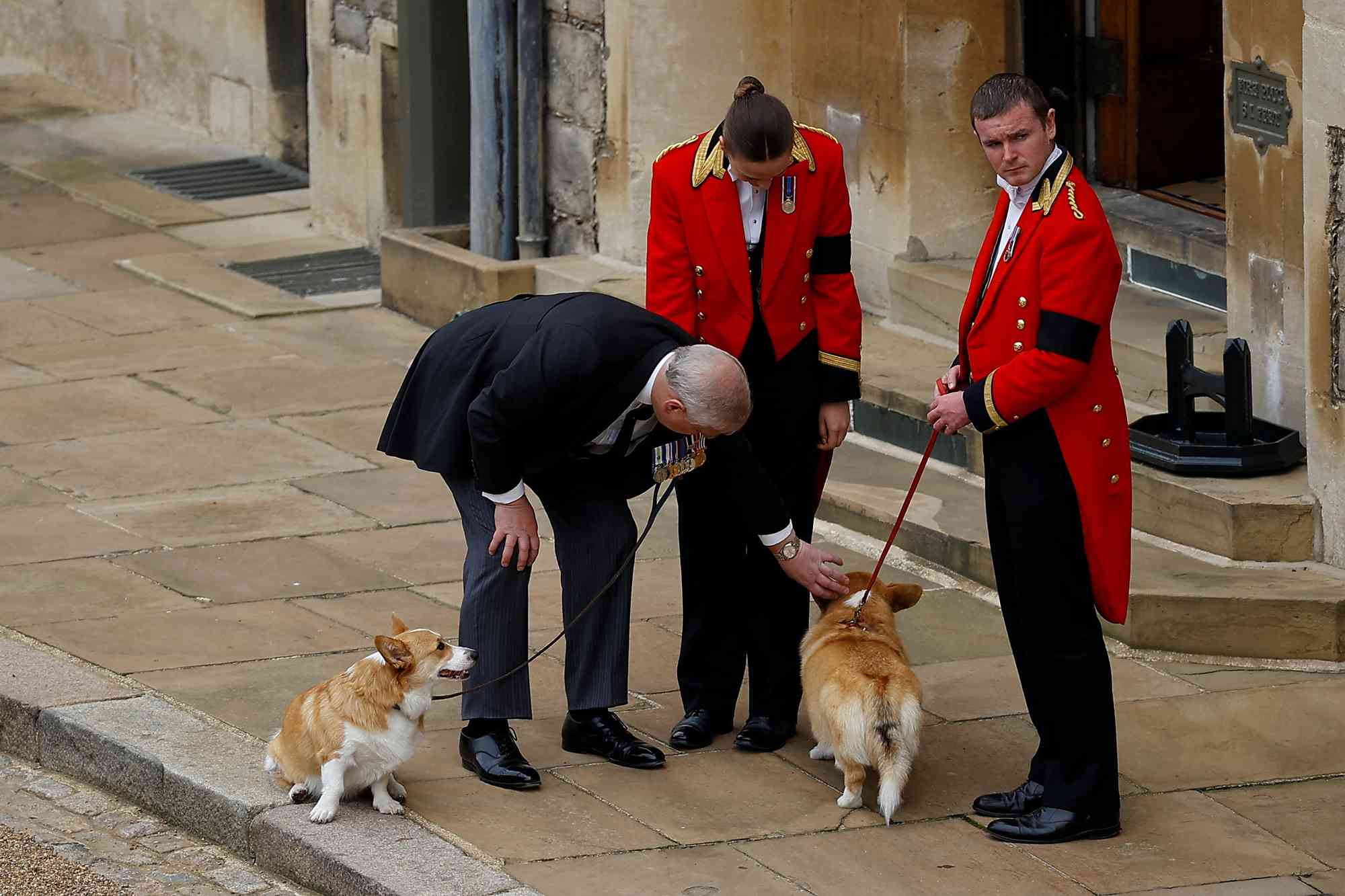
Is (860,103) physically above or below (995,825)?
above

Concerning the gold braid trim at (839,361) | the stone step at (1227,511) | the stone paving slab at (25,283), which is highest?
the gold braid trim at (839,361)

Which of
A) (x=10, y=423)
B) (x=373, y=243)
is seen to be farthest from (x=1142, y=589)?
(x=373, y=243)

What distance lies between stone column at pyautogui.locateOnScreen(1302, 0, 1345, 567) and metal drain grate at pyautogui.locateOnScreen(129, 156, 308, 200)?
8448mm

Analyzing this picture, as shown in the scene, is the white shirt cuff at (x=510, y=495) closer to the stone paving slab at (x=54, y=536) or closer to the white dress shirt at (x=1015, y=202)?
the white dress shirt at (x=1015, y=202)

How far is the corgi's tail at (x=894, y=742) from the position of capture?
5277 millimetres

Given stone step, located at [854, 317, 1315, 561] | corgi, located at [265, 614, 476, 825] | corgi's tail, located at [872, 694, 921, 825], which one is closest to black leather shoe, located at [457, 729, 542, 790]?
corgi, located at [265, 614, 476, 825]

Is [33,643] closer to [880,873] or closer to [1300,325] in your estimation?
[880,873]

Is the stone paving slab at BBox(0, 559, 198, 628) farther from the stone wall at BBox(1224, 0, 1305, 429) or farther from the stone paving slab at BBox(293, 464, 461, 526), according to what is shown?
the stone wall at BBox(1224, 0, 1305, 429)

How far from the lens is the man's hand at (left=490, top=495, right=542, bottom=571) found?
5.47m

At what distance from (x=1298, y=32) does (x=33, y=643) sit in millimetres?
4522

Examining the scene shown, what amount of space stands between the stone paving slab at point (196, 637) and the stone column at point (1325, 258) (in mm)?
2984

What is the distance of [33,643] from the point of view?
6656mm

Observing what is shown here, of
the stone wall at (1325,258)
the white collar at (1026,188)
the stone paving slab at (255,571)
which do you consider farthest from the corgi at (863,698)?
the stone paving slab at (255,571)

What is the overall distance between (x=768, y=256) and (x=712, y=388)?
30.0 inches
